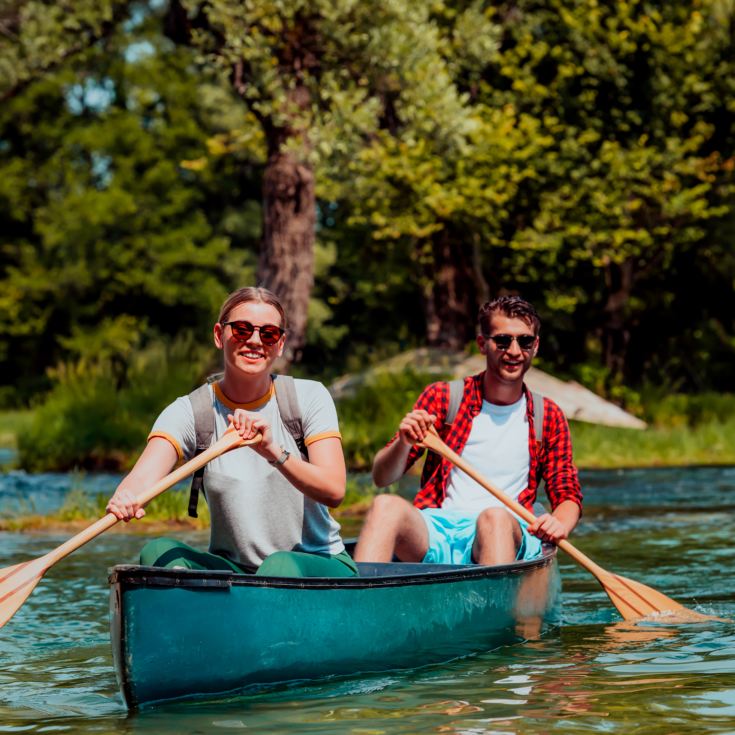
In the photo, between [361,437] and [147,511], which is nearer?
[147,511]

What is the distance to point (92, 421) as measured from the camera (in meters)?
16.1

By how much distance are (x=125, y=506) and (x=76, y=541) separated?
0.33 m

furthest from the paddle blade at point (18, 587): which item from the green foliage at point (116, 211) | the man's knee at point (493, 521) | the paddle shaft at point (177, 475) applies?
the green foliage at point (116, 211)

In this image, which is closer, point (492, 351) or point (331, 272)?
point (492, 351)

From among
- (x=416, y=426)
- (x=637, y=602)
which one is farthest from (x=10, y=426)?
(x=416, y=426)

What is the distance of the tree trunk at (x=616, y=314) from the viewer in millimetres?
23391

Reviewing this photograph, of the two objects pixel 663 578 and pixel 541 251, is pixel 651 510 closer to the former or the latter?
pixel 663 578

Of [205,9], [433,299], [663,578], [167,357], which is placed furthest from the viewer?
[433,299]

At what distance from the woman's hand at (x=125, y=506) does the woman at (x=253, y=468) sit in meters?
0.01

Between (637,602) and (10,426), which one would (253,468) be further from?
(10,426)

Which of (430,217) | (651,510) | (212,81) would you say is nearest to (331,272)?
(212,81)

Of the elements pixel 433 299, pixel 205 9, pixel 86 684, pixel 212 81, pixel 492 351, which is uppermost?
pixel 212 81

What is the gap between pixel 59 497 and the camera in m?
13.0

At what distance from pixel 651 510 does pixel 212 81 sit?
2689 centimetres
